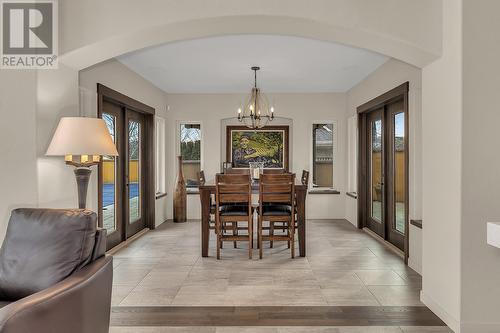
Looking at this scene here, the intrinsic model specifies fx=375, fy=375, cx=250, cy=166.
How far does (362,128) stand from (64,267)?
5.35m

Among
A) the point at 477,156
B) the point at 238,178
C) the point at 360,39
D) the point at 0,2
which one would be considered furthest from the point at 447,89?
the point at 0,2

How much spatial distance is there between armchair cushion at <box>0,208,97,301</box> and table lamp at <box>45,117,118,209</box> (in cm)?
66

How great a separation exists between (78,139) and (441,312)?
301 cm

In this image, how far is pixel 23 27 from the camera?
280 cm

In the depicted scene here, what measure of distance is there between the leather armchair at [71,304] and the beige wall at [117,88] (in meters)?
1.94

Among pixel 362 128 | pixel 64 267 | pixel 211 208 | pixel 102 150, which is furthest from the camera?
pixel 362 128

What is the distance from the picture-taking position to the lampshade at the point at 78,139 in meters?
2.66

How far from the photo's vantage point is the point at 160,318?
9.51ft

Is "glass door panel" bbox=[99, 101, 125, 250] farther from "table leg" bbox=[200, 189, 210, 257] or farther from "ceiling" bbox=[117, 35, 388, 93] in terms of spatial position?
"table leg" bbox=[200, 189, 210, 257]

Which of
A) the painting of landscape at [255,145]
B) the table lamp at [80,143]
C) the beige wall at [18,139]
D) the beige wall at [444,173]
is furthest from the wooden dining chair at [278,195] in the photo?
the painting of landscape at [255,145]

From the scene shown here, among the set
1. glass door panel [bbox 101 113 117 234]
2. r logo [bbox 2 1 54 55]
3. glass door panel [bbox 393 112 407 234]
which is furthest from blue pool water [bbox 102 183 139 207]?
glass door panel [bbox 393 112 407 234]

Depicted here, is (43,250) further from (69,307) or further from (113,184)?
(113,184)

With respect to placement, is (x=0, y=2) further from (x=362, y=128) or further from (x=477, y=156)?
(x=362, y=128)

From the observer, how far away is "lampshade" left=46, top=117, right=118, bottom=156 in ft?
8.73
